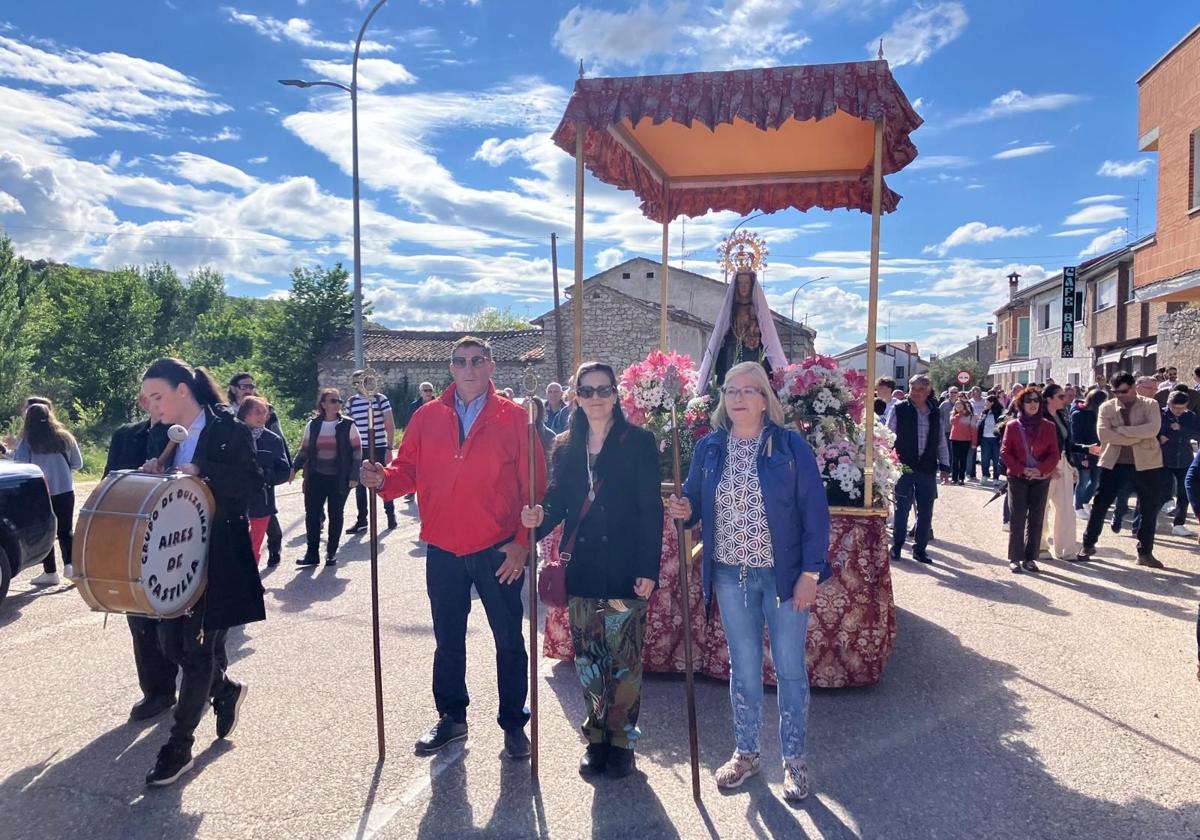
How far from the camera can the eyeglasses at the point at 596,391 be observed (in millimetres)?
3797

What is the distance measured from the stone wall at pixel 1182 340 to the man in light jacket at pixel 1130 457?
9.05m

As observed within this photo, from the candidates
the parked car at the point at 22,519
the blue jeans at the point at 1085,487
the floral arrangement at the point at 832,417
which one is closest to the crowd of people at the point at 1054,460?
the blue jeans at the point at 1085,487

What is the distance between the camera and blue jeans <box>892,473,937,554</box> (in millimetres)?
8836

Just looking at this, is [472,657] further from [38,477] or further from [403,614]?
[38,477]

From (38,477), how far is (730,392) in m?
5.90

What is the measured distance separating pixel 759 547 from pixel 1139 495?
706 cm

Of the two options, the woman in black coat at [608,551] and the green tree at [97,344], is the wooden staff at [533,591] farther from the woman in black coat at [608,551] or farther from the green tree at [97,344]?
the green tree at [97,344]

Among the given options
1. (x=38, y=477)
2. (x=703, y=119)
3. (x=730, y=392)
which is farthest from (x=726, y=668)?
(x=38, y=477)

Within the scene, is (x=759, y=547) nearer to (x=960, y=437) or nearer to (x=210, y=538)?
(x=210, y=538)

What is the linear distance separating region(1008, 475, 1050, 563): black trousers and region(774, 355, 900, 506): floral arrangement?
346 cm

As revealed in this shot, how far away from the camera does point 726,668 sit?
196 inches

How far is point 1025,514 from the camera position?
8320 millimetres

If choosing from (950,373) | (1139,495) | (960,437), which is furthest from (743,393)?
(950,373)

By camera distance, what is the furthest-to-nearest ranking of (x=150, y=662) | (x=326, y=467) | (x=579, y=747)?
(x=326, y=467), (x=150, y=662), (x=579, y=747)
